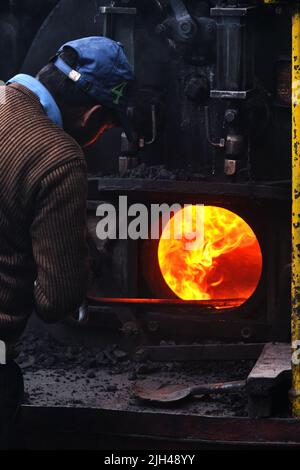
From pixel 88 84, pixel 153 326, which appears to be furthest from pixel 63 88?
pixel 153 326

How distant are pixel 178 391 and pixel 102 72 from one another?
1.53 m

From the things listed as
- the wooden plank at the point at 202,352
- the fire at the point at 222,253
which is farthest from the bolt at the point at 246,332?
the fire at the point at 222,253

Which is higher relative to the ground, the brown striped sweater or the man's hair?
the man's hair

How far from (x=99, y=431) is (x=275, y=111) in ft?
5.68

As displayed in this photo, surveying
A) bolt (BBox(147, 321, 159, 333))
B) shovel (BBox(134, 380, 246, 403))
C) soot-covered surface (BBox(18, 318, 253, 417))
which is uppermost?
bolt (BBox(147, 321, 159, 333))

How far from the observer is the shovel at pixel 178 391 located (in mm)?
4672

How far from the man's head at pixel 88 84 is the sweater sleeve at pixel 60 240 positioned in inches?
12.6

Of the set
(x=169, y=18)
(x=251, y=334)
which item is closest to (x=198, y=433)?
(x=251, y=334)

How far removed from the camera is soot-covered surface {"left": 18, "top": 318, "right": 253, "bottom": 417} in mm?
4785

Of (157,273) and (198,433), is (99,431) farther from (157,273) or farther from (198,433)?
(157,273)

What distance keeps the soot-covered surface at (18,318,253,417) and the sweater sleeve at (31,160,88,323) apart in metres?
0.91

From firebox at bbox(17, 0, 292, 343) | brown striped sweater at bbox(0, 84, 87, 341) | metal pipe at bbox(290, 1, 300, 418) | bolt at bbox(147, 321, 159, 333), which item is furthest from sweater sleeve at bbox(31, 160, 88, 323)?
bolt at bbox(147, 321, 159, 333)

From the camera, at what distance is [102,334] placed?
5559mm

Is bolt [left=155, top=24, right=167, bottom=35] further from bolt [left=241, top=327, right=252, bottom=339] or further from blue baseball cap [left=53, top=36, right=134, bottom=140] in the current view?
bolt [left=241, top=327, right=252, bottom=339]
